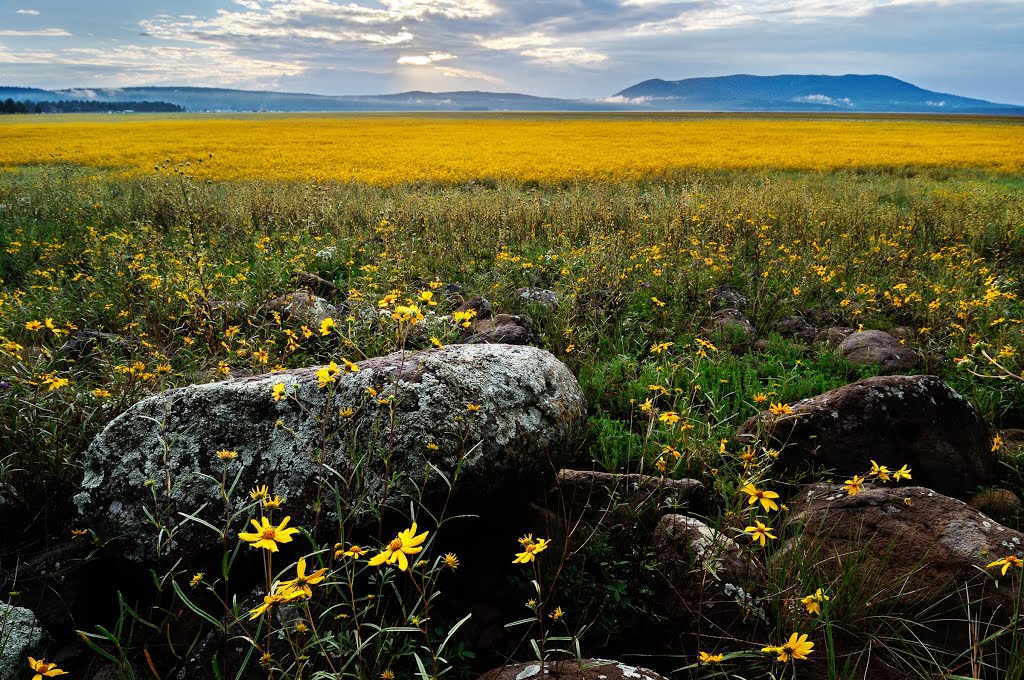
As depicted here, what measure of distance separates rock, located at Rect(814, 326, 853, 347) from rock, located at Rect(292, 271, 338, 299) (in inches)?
213

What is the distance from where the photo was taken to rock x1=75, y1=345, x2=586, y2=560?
2285mm

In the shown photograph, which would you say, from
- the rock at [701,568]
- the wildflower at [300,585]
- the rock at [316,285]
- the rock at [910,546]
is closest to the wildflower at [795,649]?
the rock at [701,568]

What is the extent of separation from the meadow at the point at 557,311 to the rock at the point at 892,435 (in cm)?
36

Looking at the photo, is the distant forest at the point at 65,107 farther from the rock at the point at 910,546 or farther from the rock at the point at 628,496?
the rock at the point at 910,546

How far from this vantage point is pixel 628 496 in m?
2.86

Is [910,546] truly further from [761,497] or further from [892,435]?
[892,435]

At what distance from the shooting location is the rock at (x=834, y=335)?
5.52 meters

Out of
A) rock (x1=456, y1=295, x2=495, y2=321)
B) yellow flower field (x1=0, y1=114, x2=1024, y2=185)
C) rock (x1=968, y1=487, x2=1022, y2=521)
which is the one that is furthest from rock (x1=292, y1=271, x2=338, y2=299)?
yellow flower field (x1=0, y1=114, x2=1024, y2=185)

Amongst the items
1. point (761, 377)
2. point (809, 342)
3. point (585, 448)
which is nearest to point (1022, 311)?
point (809, 342)

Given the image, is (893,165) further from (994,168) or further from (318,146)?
(318,146)

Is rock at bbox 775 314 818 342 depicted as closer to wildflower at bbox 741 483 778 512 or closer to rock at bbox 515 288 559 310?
rock at bbox 515 288 559 310

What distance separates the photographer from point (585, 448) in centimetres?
372

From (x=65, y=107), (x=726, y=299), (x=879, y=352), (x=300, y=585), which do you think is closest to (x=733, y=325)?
(x=726, y=299)

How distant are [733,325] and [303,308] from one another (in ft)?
13.9
